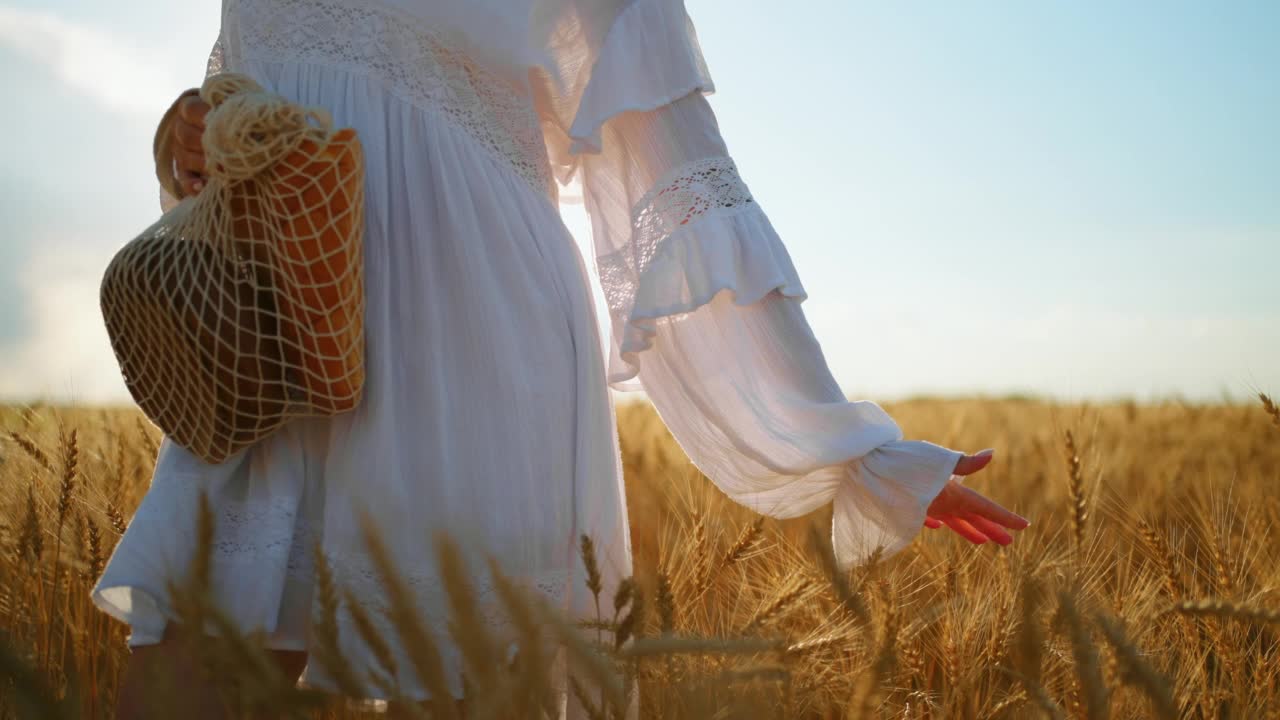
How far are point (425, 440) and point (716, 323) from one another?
45cm

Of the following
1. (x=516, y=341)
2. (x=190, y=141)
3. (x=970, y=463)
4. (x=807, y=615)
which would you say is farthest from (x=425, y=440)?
(x=807, y=615)

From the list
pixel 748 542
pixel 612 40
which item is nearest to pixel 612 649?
pixel 748 542

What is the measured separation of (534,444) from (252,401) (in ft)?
1.02

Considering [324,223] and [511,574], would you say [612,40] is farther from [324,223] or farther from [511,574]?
[511,574]

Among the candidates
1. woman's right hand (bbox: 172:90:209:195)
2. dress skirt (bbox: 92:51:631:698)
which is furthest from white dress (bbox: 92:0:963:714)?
woman's right hand (bbox: 172:90:209:195)

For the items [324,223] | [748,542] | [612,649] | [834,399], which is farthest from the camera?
[748,542]

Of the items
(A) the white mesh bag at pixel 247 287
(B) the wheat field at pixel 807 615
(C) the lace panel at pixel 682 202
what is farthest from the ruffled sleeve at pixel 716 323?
(A) the white mesh bag at pixel 247 287

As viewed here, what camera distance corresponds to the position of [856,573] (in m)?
1.09

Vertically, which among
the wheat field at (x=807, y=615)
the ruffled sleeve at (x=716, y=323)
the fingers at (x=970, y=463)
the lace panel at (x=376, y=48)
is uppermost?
the lace panel at (x=376, y=48)

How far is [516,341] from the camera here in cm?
106

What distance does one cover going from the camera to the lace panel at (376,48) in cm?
110

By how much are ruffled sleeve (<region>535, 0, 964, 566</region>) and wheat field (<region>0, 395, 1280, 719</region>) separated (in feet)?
0.40

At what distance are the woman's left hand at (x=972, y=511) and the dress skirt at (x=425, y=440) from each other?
1.39ft

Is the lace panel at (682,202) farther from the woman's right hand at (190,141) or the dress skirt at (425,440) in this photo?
the woman's right hand at (190,141)
